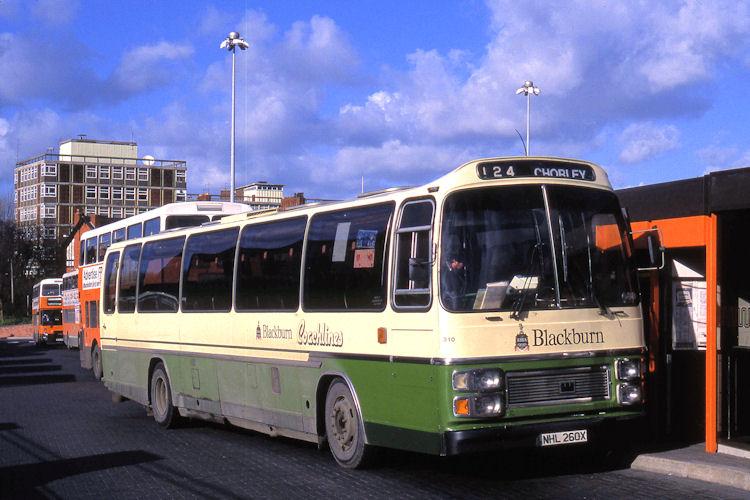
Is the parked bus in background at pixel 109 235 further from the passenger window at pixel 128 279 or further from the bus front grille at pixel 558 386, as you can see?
the bus front grille at pixel 558 386

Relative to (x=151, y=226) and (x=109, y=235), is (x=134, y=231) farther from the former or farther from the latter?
(x=109, y=235)

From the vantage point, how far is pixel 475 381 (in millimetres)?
9594

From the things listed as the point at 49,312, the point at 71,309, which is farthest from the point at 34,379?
the point at 49,312

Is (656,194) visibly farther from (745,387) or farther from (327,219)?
(327,219)

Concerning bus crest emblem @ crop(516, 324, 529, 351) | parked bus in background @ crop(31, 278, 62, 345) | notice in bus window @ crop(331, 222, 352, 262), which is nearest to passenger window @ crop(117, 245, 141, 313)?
notice in bus window @ crop(331, 222, 352, 262)

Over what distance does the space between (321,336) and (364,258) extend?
129cm

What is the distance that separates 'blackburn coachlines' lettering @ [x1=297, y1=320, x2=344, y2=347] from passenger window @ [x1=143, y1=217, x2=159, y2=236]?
1275 cm

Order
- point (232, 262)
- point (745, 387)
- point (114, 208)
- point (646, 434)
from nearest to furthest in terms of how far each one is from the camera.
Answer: point (745, 387) < point (646, 434) < point (232, 262) < point (114, 208)

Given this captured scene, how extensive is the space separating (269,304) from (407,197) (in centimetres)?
336

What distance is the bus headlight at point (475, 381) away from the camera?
958 cm

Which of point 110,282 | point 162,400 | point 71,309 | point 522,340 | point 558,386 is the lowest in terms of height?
point 162,400

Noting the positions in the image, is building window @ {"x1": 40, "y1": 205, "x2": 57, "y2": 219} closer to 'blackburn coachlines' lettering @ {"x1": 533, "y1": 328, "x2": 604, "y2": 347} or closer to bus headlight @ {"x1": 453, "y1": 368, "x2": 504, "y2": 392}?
'blackburn coachlines' lettering @ {"x1": 533, "y1": 328, "x2": 604, "y2": 347}

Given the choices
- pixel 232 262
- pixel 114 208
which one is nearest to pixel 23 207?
pixel 114 208

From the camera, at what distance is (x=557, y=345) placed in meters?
9.98
